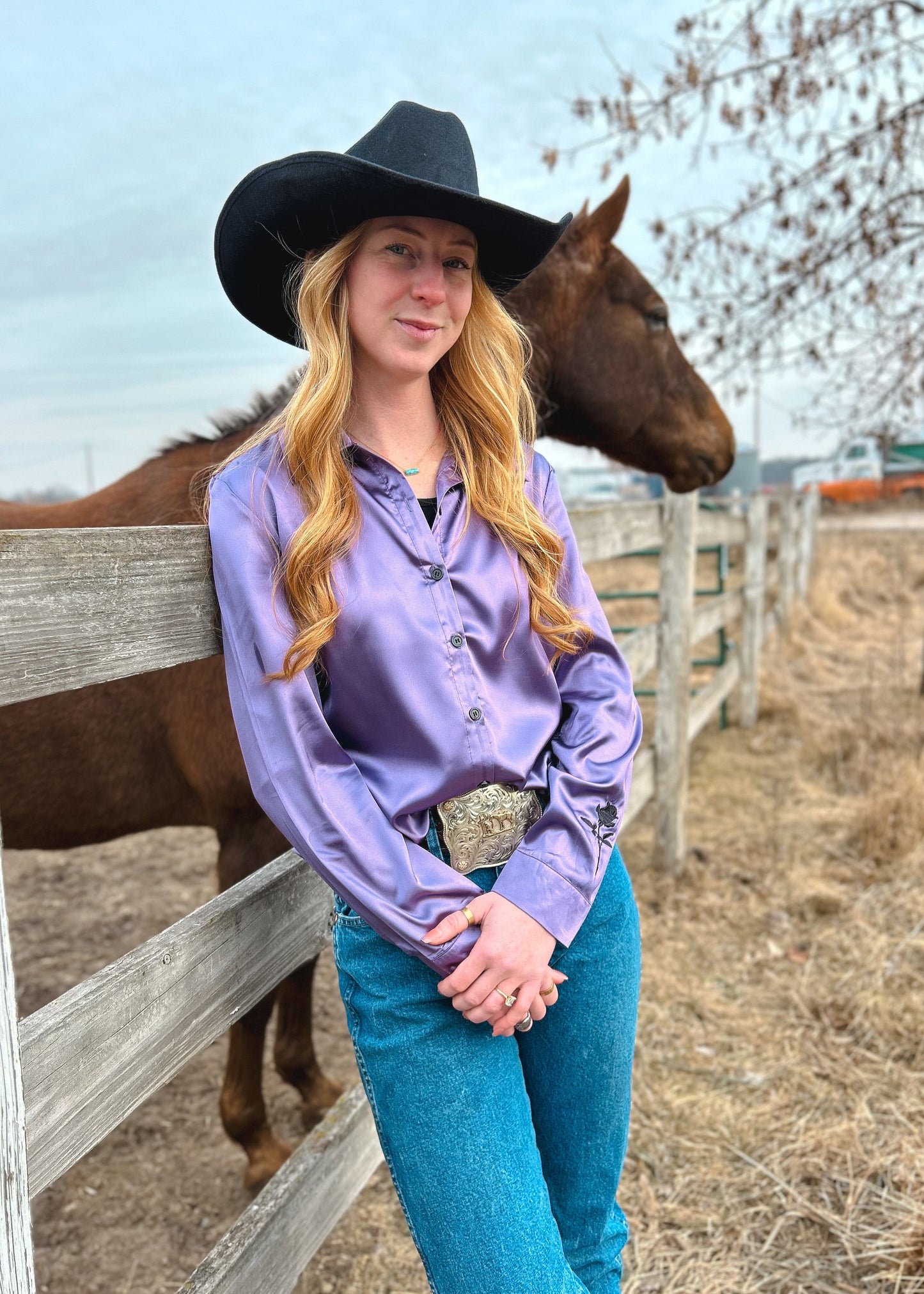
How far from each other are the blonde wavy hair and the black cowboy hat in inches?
1.9

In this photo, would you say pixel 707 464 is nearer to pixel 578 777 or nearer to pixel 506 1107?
pixel 578 777

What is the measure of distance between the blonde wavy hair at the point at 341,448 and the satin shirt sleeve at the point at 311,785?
33 millimetres

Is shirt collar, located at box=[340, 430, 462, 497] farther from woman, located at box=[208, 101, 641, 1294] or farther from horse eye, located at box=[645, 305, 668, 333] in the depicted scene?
horse eye, located at box=[645, 305, 668, 333]

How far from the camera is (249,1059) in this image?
7.77 ft

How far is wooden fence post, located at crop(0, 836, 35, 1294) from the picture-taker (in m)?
0.90

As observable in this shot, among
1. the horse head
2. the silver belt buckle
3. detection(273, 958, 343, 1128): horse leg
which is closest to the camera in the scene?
the silver belt buckle

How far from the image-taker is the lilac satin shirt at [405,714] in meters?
1.21

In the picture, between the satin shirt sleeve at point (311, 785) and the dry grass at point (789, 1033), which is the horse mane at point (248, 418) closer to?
the satin shirt sleeve at point (311, 785)

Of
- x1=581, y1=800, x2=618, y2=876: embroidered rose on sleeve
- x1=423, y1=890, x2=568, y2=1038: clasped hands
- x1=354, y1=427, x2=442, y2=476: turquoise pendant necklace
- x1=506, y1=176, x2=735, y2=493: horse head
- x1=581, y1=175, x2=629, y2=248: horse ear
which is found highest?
x1=581, y1=175, x2=629, y2=248: horse ear

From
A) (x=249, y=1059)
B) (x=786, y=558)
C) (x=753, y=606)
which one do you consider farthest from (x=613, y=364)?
(x=786, y=558)

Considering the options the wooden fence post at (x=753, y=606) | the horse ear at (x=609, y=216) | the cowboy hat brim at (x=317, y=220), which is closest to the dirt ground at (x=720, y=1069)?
the wooden fence post at (x=753, y=606)

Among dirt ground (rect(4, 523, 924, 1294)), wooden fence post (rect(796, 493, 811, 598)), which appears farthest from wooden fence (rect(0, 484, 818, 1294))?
wooden fence post (rect(796, 493, 811, 598))

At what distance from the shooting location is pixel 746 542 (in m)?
7.36

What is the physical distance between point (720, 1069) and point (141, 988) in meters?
2.30
